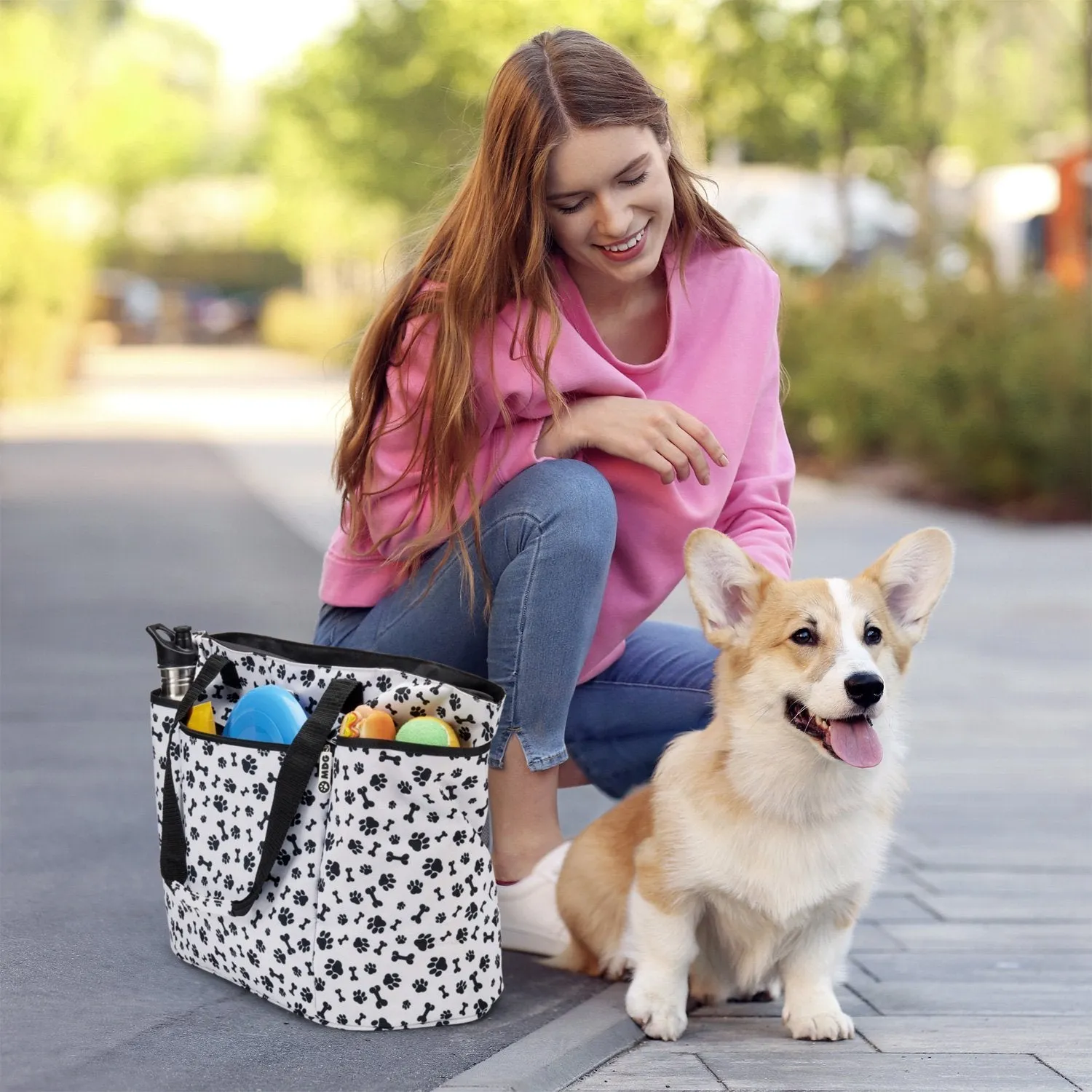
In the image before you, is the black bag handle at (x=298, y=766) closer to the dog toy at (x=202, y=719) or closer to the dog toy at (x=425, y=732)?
the dog toy at (x=425, y=732)

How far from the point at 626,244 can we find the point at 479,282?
0.99 feet

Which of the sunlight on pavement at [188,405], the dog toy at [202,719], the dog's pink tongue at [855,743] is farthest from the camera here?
the sunlight on pavement at [188,405]

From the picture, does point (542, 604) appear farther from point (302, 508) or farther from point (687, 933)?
point (302, 508)

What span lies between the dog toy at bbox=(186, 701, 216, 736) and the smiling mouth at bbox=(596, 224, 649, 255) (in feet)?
3.83

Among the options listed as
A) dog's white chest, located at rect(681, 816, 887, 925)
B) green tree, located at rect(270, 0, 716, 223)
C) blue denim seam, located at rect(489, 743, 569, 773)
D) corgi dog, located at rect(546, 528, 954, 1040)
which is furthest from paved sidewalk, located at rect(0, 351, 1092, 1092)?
green tree, located at rect(270, 0, 716, 223)

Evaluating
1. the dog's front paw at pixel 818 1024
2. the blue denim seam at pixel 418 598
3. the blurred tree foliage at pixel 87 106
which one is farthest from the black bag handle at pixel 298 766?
the blurred tree foliage at pixel 87 106

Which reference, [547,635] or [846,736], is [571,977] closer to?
[547,635]

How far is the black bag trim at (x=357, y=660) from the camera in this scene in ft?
8.80

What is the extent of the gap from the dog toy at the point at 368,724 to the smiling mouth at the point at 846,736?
676 mm

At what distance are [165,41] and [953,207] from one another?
72.1 m

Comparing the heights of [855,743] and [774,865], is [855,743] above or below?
above

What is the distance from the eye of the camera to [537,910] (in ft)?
10.3

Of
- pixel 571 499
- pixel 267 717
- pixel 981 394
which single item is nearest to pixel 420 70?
pixel 981 394

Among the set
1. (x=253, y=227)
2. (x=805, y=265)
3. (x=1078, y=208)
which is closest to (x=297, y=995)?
(x=805, y=265)
